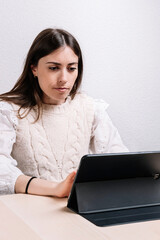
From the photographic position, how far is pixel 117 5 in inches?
88.4

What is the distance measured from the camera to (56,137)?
5.26 feet

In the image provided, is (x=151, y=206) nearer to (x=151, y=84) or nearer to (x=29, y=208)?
(x=29, y=208)

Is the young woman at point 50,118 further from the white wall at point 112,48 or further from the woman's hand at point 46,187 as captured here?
the white wall at point 112,48

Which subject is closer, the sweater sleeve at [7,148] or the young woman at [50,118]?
the sweater sleeve at [7,148]

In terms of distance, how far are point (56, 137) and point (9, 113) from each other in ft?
0.81

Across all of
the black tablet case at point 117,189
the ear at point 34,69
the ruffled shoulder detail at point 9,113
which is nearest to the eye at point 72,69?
the ear at point 34,69

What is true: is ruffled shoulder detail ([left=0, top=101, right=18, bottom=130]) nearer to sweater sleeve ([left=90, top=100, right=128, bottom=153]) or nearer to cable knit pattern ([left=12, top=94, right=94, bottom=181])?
cable knit pattern ([left=12, top=94, right=94, bottom=181])

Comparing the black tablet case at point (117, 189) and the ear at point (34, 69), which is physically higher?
the ear at point (34, 69)

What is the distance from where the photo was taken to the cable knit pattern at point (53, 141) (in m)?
1.55

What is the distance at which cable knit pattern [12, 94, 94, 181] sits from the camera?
5.09ft

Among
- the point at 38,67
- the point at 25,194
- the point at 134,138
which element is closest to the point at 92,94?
the point at 134,138

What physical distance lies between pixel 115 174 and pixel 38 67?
2.43 feet

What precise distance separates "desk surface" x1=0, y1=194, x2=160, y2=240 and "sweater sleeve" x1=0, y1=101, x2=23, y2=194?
230 mm

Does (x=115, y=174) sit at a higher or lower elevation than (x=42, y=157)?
higher
